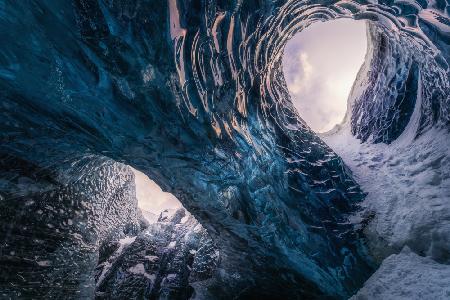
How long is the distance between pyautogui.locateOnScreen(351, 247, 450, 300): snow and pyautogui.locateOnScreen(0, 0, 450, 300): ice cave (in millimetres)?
22

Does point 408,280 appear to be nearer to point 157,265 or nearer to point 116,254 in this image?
point 157,265

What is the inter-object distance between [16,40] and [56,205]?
3.31m

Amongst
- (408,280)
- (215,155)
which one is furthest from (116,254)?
(408,280)

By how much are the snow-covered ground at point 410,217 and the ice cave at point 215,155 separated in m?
0.02

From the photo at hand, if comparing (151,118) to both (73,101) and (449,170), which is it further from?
(449,170)

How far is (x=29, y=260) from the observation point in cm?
427

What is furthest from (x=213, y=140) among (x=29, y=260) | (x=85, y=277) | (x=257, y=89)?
(x=85, y=277)

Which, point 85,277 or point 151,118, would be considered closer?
point 151,118

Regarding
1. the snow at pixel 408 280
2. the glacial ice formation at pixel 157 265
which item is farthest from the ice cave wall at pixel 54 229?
the snow at pixel 408 280

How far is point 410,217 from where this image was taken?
11.9 ft

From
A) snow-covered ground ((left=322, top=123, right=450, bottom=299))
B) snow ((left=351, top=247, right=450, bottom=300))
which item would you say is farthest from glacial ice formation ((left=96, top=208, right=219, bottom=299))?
snow-covered ground ((left=322, top=123, right=450, bottom=299))

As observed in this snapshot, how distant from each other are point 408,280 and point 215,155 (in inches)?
99.4

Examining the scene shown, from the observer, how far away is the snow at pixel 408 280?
266 cm

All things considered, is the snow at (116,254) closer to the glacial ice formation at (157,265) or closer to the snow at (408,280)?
the glacial ice formation at (157,265)
